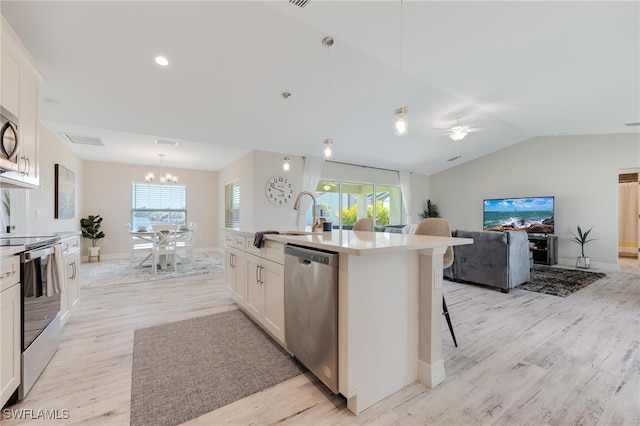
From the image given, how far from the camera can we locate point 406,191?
8.03 metres

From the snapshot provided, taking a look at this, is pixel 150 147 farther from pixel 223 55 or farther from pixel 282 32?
pixel 282 32

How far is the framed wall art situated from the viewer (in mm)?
4570

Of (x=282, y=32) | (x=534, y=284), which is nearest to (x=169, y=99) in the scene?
(x=282, y=32)

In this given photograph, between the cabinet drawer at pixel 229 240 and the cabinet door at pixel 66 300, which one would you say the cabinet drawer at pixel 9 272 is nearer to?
the cabinet door at pixel 66 300

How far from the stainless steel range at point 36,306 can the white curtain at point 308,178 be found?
167 inches

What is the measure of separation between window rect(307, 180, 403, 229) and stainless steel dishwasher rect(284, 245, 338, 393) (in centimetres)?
437

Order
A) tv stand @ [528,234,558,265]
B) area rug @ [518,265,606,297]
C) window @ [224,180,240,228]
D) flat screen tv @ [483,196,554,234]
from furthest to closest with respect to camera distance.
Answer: window @ [224,180,240,228] → flat screen tv @ [483,196,554,234] → tv stand @ [528,234,558,265] → area rug @ [518,265,606,297]

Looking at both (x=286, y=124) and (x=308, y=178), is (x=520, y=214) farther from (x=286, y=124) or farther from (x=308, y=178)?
(x=286, y=124)

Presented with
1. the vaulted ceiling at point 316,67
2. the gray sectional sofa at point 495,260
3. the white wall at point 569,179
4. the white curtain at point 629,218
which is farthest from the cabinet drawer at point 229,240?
the white curtain at point 629,218

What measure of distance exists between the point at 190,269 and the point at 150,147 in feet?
8.35

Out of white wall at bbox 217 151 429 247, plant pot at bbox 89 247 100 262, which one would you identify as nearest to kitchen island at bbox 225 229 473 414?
white wall at bbox 217 151 429 247

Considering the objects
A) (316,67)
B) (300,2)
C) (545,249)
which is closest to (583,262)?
(545,249)

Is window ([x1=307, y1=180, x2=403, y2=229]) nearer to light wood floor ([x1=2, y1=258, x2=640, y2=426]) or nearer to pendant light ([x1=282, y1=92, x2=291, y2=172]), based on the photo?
pendant light ([x1=282, y1=92, x2=291, y2=172])

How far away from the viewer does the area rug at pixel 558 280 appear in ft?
12.7
